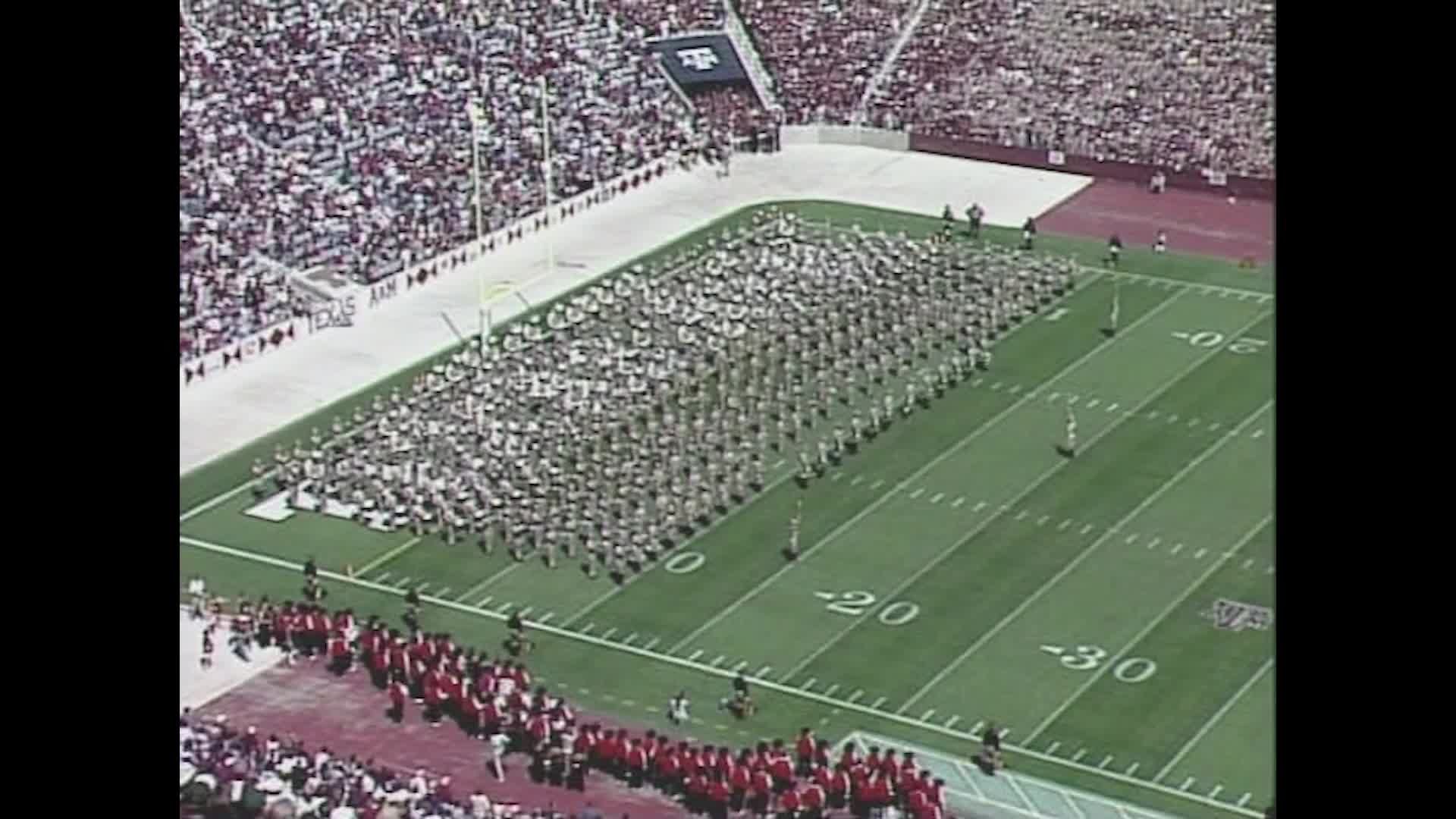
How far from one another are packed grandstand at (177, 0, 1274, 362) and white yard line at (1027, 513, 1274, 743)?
30.4ft

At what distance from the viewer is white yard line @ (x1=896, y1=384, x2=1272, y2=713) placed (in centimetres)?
1513

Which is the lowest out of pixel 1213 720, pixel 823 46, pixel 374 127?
pixel 1213 720

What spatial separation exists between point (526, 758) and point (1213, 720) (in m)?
4.15

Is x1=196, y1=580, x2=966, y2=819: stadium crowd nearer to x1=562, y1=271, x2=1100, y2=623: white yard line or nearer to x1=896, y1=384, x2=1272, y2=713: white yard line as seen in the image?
x1=562, y1=271, x2=1100, y2=623: white yard line

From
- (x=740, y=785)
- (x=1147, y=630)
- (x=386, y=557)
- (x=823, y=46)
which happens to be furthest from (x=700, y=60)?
(x=740, y=785)

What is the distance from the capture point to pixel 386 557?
17156 mm

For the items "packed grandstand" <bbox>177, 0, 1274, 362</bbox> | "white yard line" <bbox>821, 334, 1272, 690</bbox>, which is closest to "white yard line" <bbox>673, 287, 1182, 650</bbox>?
"white yard line" <bbox>821, 334, 1272, 690</bbox>

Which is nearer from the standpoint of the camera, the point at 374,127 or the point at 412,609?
the point at 412,609

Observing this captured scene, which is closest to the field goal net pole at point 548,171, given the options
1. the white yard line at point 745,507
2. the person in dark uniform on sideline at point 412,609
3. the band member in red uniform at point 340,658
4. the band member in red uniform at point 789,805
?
the white yard line at point 745,507

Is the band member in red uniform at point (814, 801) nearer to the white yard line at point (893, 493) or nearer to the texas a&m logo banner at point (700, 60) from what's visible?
the white yard line at point (893, 493)

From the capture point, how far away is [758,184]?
2719 centimetres

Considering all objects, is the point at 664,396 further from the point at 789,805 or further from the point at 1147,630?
the point at 789,805
